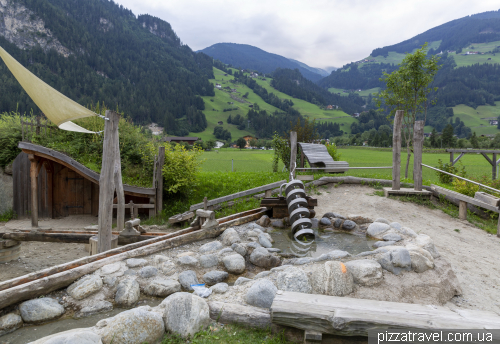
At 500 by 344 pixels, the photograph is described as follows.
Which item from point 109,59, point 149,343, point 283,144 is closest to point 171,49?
point 109,59

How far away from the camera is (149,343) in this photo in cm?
308

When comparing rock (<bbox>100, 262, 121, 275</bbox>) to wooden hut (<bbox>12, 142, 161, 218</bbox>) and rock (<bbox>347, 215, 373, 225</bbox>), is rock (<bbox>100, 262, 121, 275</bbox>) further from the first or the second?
wooden hut (<bbox>12, 142, 161, 218</bbox>)

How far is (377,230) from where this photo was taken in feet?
21.3

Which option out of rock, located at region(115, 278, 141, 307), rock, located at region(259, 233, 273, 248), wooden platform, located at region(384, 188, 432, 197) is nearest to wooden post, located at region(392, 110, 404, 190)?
wooden platform, located at region(384, 188, 432, 197)

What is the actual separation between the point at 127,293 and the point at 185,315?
1256mm

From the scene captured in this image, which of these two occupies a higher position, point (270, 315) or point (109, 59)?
point (109, 59)

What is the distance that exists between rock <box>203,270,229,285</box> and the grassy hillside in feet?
263

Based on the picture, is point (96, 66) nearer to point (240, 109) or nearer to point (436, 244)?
point (240, 109)

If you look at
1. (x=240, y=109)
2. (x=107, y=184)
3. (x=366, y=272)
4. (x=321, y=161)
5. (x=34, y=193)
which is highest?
(x=240, y=109)

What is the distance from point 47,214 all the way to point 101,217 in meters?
8.26

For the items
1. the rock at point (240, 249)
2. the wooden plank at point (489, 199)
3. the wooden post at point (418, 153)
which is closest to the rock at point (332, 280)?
the rock at point (240, 249)

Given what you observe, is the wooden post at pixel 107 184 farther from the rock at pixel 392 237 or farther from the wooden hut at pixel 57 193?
the rock at pixel 392 237

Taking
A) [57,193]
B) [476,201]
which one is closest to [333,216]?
[476,201]

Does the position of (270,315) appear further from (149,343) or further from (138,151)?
(138,151)
